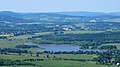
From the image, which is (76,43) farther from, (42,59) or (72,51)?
(42,59)

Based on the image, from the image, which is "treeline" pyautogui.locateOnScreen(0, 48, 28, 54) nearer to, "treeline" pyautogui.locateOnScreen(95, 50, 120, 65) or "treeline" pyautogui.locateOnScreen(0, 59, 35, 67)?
"treeline" pyautogui.locateOnScreen(0, 59, 35, 67)

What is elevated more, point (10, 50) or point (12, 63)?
point (12, 63)

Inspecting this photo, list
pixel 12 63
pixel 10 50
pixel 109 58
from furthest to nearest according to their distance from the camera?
pixel 10 50, pixel 109 58, pixel 12 63

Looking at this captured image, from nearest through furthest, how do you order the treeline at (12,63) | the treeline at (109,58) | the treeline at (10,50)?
1. the treeline at (12,63)
2. the treeline at (109,58)
3. the treeline at (10,50)

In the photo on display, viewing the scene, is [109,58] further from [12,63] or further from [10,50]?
[10,50]

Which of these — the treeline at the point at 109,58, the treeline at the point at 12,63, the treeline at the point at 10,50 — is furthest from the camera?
the treeline at the point at 10,50

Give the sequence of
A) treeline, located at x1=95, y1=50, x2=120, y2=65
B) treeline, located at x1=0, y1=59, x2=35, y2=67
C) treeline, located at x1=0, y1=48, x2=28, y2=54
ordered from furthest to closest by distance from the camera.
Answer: treeline, located at x1=0, y1=48, x2=28, y2=54 < treeline, located at x1=95, y1=50, x2=120, y2=65 < treeline, located at x1=0, y1=59, x2=35, y2=67

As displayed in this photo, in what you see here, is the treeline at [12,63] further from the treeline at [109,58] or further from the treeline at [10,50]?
the treeline at [10,50]

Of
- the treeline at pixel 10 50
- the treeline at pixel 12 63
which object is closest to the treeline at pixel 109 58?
the treeline at pixel 12 63

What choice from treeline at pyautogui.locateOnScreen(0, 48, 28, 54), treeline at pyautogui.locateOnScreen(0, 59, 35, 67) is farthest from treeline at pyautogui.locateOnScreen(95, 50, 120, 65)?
treeline at pyautogui.locateOnScreen(0, 48, 28, 54)

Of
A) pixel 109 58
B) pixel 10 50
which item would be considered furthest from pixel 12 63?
pixel 10 50

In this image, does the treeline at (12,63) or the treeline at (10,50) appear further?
the treeline at (10,50)
